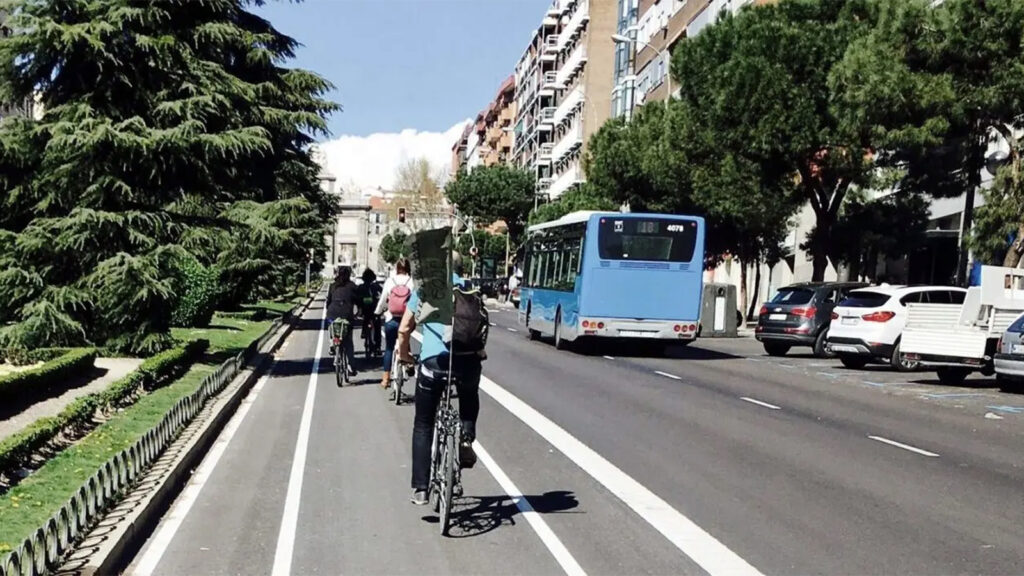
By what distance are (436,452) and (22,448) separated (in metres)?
3.67

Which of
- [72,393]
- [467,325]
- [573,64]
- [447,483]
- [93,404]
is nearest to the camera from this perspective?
[447,483]

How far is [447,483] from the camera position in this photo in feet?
24.5

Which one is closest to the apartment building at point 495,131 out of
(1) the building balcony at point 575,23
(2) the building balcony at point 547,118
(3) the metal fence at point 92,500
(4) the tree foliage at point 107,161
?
(2) the building balcony at point 547,118

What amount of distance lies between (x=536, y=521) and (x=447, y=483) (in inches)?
34.4

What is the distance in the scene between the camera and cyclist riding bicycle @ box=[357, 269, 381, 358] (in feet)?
66.8

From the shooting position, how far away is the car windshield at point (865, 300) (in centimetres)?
2294

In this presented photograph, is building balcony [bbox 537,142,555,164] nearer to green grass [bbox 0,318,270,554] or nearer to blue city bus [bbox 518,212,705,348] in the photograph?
blue city bus [bbox 518,212,705,348]

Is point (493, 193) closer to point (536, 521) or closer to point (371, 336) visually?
point (371, 336)

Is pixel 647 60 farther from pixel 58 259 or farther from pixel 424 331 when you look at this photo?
pixel 424 331

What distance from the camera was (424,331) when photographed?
7.89 metres

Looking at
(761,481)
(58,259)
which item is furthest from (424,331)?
(58,259)

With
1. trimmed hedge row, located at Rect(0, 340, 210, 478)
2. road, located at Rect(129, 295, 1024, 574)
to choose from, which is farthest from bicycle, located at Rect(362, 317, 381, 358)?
road, located at Rect(129, 295, 1024, 574)

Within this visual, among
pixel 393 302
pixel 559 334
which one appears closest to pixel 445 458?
pixel 393 302

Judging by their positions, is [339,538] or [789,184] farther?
[789,184]
